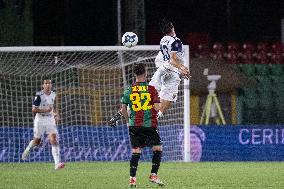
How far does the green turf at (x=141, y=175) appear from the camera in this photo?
13.7 m

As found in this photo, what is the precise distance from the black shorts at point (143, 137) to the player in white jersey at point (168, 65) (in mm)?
2873

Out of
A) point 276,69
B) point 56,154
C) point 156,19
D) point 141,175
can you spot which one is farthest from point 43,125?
point 156,19

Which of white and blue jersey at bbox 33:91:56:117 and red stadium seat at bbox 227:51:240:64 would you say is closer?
white and blue jersey at bbox 33:91:56:117

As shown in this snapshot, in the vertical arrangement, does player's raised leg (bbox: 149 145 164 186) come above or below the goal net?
below

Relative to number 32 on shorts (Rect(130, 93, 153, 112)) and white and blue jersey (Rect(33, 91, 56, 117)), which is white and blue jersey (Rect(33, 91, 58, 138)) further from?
number 32 on shorts (Rect(130, 93, 153, 112))

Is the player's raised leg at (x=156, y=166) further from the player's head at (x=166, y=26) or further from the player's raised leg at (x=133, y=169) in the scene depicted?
the player's head at (x=166, y=26)

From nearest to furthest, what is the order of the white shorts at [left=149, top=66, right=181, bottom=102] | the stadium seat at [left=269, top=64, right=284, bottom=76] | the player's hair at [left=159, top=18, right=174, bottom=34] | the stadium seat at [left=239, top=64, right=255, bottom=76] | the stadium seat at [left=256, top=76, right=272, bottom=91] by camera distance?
the player's hair at [left=159, top=18, right=174, bottom=34] → the white shorts at [left=149, top=66, right=181, bottom=102] → the stadium seat at [left=256, top=76, right=272, bottom=91] → the stadium seat at [left=239, top=64, right=255, bottom=76] → the stadium seat at [left=269, top=64, right=284, bottom=76]

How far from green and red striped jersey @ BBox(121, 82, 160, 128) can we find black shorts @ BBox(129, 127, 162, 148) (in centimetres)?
7

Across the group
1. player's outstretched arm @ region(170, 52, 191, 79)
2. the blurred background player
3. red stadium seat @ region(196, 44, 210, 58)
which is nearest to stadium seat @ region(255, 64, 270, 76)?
red stadium seat @ region(196, 44, 210, 58)

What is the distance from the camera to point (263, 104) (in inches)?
933

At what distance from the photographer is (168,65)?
17156mm

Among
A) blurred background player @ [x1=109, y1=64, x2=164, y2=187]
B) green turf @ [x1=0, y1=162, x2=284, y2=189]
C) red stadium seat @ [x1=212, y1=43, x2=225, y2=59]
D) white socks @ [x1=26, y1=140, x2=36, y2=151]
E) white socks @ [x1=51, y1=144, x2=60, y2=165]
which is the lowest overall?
green turf @ [x1=0, y1=162, x2=284, y2=189]

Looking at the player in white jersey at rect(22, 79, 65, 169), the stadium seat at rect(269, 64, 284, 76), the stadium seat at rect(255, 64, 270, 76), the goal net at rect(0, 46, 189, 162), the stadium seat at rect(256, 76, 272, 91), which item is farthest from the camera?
the stadium seat at rect(269, 64, 284, 76)

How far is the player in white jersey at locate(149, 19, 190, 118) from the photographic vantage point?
53.9 ft
